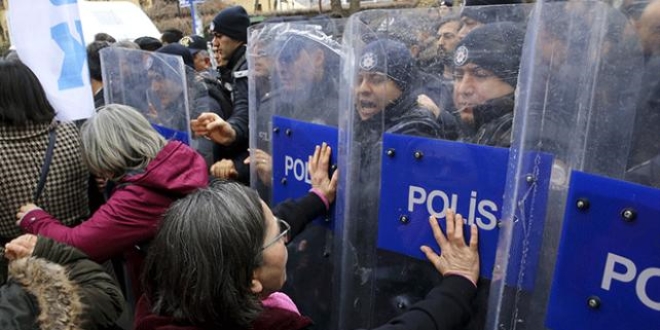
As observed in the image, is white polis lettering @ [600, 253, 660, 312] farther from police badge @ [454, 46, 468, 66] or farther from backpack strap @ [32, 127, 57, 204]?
backpack strap @ [32, 127, 57, 204]

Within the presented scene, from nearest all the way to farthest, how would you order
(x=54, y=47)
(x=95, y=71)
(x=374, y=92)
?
(x=374, y=92)
(x=54, y=47)
(x=95, y=71)

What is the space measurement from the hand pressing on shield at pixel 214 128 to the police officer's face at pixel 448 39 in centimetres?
117

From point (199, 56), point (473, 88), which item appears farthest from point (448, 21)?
point (199, 56)

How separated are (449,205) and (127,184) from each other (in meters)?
1.15

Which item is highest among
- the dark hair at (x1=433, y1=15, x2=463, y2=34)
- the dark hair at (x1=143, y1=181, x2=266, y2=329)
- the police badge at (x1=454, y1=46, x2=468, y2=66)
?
the dark hair at (x1=433, y1=15, x2=463, y2=34)

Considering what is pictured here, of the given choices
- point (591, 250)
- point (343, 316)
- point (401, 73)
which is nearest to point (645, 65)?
point (591, 250)

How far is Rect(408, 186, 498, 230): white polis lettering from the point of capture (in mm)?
1333

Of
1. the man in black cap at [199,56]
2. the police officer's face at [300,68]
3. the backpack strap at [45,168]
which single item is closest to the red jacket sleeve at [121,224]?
the backpack strap at [45,168]

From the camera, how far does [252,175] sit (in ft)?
7.34

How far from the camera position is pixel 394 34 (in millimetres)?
1532

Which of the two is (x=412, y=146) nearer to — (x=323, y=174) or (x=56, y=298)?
(x=323, y=174)

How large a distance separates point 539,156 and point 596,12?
0.33 meters

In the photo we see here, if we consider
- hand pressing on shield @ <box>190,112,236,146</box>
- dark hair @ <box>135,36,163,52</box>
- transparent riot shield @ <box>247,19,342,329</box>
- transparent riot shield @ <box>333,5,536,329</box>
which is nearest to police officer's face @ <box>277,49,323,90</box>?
transparent riot shield @ <box>247,19,342,329</box>

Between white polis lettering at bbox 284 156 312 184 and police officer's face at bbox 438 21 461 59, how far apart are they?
2.43 feet
